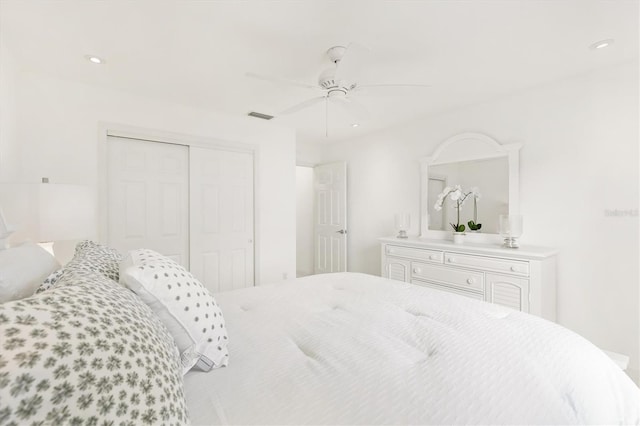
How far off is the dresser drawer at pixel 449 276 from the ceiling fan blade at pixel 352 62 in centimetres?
210

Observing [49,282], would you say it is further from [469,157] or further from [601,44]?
[469,157]

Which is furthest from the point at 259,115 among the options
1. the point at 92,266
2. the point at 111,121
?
the point at 92,266

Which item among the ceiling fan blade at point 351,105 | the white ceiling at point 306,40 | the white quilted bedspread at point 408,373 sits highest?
the white ceiling at point 306,40

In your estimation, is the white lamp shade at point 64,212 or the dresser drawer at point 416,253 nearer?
the white lamp shade at point 64,212

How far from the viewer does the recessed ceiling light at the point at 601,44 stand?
203cm

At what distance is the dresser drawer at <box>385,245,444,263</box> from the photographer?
310 centimetres

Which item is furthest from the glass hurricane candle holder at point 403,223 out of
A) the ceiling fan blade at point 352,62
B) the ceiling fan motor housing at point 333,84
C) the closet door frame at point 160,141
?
the ceiling fan blade at point 352,62

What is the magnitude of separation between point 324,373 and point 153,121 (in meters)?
3.18

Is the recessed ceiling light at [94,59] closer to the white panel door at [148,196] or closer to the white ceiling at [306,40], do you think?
the white ceiling at [306,40]

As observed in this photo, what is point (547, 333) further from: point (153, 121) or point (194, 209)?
point (153, 121)

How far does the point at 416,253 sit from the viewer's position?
330cm

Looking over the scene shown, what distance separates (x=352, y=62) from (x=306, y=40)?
0.45 m

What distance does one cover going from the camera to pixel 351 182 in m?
4.74

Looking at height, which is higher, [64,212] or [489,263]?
[64,212]
